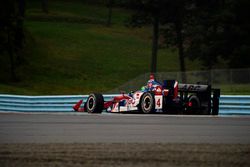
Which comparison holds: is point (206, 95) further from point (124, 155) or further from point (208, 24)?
point (208, 24)

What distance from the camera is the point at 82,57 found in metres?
61.1

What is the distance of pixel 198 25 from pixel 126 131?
36623 millimetres

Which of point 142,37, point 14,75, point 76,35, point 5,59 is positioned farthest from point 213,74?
point 142,37

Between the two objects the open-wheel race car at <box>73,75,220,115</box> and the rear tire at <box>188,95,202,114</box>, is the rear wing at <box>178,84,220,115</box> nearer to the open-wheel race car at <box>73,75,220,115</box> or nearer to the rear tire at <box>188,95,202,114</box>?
the open-wheel race car at <box>73,75,220,115</box>

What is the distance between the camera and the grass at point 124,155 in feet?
27.6

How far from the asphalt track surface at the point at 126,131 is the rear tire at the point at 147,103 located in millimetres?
3298

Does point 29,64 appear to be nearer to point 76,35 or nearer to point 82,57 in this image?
point 82,57

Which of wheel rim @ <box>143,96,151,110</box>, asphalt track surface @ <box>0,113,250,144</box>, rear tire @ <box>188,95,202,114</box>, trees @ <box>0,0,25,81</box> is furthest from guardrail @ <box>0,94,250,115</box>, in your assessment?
trees @ <box>0,0,25,81</box>

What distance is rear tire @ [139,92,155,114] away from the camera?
18.7 metres

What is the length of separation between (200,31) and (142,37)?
1170 inches

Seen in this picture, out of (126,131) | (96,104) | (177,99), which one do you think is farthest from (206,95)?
(126,131)

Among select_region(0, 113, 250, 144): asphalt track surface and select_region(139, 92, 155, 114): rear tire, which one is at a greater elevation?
select_region(139, 92, 155, 114): rear tire

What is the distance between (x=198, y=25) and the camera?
48406 mm

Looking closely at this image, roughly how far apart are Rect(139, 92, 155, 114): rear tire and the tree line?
26.0 meters
